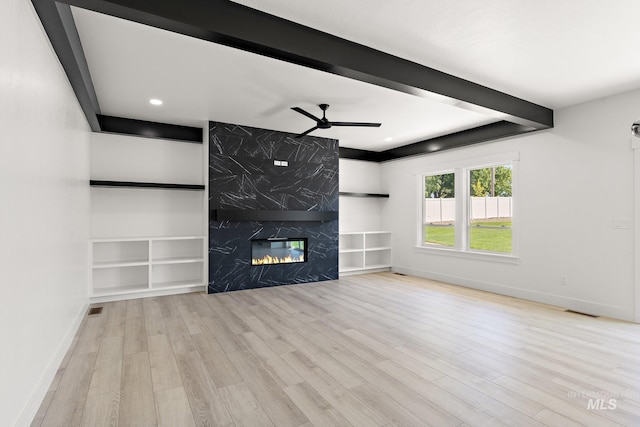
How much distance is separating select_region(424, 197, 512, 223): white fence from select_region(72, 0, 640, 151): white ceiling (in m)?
1.46

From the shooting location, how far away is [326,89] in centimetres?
381

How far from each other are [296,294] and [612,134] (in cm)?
463

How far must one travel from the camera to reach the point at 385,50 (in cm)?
292

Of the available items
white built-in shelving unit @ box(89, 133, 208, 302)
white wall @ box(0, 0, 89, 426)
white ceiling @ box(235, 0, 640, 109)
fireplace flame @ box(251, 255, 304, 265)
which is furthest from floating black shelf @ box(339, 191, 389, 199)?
white wall @ box(0, 0, 89, 426)

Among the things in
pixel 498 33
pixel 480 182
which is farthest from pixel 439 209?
pixel 498 33

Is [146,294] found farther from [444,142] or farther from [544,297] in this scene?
[544,297]

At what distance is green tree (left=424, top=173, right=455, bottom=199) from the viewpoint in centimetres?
627

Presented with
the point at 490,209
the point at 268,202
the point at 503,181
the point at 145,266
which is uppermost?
the point at 503,181

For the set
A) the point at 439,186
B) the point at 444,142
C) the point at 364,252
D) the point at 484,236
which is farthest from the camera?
the point at 364,252

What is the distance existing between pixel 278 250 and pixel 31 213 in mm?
3975

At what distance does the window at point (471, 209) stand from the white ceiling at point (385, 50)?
116 centimetres

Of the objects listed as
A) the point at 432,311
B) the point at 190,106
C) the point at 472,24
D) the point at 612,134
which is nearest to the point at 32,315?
the point at 190,106

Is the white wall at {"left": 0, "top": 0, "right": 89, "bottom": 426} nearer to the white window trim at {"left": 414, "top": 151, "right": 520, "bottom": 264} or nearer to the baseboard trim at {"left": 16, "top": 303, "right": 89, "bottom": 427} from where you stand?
the baseboard trim at {"left": 16, "top": 303, "right": 89, "bottom": 427}

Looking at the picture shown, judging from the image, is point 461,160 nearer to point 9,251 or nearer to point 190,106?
point 190,106
